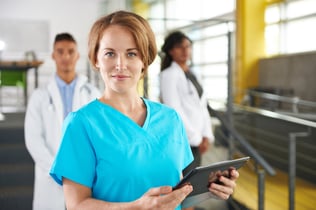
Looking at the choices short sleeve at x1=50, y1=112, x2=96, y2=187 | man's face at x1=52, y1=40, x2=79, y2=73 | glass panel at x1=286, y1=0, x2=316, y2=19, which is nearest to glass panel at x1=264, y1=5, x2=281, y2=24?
glass panel at x1=286, y1=0, x2=316, y2=19

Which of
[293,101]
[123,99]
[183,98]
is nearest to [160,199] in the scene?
[123,99]

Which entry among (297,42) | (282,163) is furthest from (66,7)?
(282,163)

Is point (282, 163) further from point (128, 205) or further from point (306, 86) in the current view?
point (128, 205)

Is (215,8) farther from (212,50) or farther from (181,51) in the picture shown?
(181,51)

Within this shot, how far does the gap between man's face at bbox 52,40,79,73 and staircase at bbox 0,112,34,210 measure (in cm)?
122

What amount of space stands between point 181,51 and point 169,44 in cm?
8

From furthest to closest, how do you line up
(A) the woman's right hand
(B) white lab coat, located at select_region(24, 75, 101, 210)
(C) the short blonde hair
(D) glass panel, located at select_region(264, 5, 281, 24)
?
1. (D) glass panel, located at select_region(264, 5, 281, 24)
2. (B) white lab coat, located at select_region(24, 75, 101, 210)
3. (C) the short blonde hair
4. (A) the woman's right hand

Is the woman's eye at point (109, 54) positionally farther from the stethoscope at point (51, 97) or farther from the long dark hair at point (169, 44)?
the long dark hair at point (169, 44)

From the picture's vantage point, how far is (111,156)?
2.91 ft

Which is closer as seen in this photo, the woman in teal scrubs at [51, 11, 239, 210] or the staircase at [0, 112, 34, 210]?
the woman in teal scrubs at [51, 11, 239, 210]

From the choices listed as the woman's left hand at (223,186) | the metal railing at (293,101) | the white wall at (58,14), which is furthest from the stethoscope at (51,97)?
the white wall at (58,14)

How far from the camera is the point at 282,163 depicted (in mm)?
5164

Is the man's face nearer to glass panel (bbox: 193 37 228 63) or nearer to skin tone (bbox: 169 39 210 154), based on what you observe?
skin tone (bbox: 169 39 210 154)

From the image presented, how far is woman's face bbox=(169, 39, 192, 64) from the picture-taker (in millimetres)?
2646
